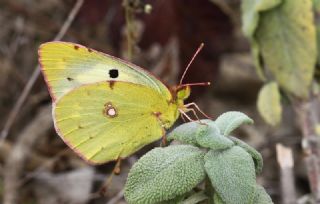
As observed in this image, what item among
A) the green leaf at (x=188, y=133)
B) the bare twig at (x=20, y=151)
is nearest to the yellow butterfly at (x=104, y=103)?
the green leaf at (x=188, y=133)

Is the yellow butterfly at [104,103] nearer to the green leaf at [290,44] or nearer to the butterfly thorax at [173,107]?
the butterfly thorax at [173,107]

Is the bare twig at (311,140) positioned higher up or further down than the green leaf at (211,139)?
further down

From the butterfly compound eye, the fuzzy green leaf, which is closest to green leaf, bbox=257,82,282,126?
the fuzzy green leaf

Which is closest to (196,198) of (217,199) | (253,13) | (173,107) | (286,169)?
(217,199)

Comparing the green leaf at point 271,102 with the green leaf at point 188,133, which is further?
the green leaf at point 271,102

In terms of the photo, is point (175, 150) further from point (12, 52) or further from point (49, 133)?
point (12, 52)

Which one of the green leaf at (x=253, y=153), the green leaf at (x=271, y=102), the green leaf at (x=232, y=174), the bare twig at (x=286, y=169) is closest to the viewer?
the green leaf at (x=232, y=174)

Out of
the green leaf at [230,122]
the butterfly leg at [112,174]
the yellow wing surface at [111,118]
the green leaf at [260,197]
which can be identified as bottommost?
the butterfly leg at [112,174]
